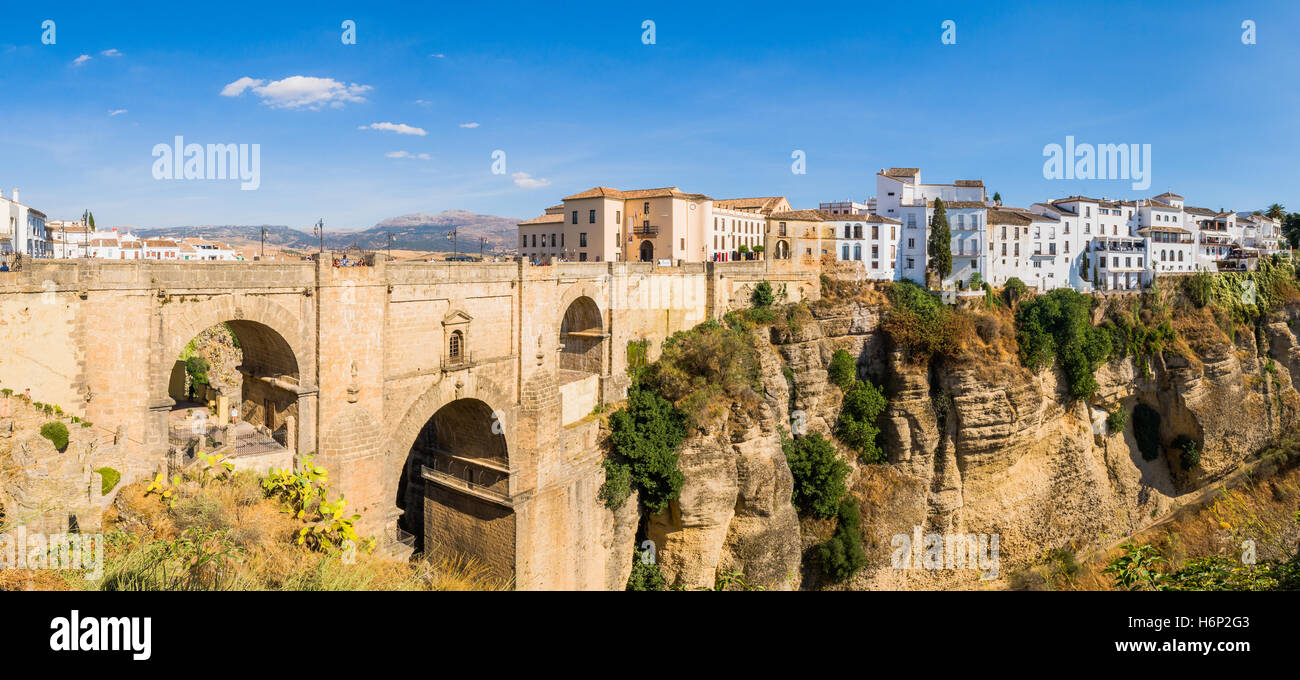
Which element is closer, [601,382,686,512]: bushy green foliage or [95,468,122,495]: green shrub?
[95,468,122,495]: green shrub

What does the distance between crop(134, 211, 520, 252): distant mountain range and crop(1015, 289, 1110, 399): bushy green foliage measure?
2044 inches

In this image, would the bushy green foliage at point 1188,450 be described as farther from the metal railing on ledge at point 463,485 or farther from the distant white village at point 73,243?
the distant white village at point 73,243

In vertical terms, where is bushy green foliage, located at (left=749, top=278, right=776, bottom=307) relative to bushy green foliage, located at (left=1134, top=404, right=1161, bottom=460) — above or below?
above

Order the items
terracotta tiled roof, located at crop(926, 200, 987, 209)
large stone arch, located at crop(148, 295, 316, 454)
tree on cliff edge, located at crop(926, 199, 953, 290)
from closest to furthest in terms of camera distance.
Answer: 1. large stone arch, located at crop(148, 295, 316, 454)
2. tree on cliff edge, located at crop(926, 199, 953, 290)
3. terracotta tiled roof, located at crop(926, 200, 987, 209)

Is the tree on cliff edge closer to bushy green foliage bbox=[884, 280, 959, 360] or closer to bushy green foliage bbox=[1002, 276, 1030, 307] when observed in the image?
bushy green foliage bbox=[1002, 276, 1030, 307]

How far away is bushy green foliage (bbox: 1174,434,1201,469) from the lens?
40.3 meters

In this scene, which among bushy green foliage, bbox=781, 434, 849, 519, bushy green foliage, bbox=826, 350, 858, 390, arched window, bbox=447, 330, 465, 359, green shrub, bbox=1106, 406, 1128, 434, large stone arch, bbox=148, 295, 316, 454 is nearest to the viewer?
large stone arch, bbox=148, 295, 316, 454

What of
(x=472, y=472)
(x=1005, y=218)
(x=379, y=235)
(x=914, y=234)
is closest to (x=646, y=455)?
(x=472, y=472)

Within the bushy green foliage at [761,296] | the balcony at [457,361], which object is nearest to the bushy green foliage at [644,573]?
the balcony at [457,361]

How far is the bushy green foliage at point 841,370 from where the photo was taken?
104 ft

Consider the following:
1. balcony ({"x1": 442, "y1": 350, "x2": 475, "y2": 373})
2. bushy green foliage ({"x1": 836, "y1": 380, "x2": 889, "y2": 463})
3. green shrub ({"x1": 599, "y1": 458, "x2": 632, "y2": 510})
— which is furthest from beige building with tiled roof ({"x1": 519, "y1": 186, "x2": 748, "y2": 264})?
balcony ({"x1": 442, "y1": 350, "x2": 475, "y2": 373})

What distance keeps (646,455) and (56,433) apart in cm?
1529

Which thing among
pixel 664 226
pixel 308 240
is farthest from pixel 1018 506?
pixel 308 240

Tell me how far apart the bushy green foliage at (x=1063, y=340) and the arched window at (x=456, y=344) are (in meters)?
28.7
